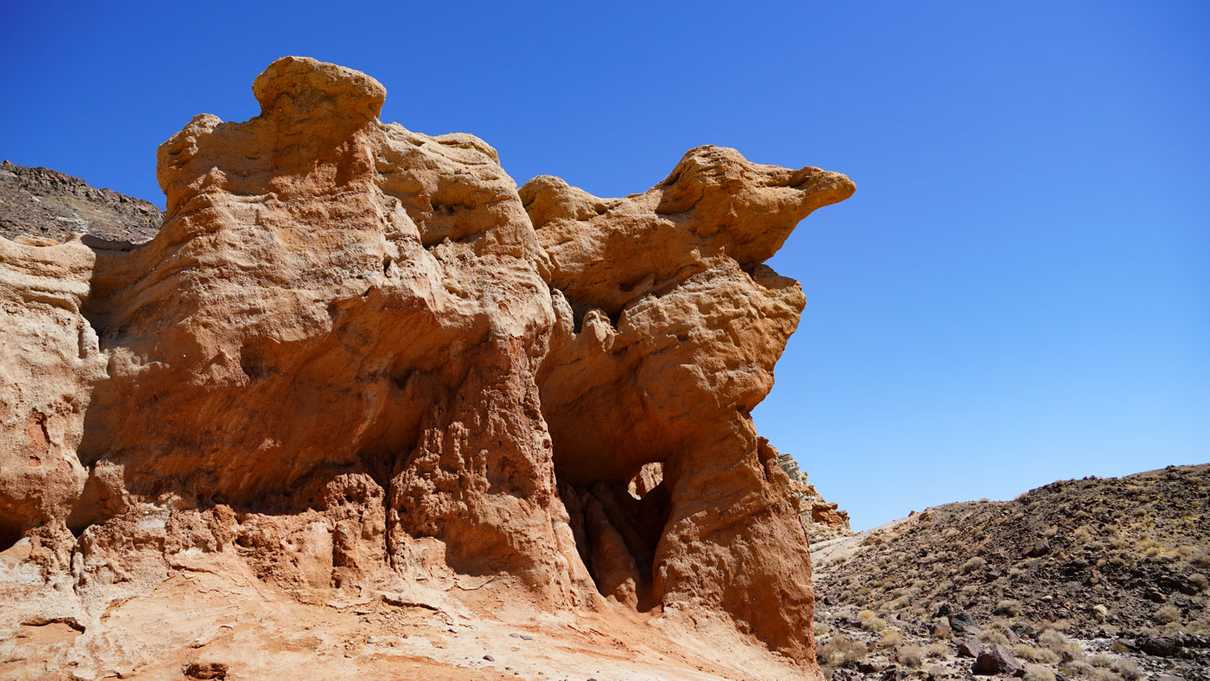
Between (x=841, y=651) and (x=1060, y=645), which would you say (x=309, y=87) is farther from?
(x=1060, y=645)

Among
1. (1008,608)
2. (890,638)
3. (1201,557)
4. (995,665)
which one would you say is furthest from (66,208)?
(1201,557)

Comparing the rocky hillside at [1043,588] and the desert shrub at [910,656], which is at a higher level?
the rocky hillside at [1043,588]

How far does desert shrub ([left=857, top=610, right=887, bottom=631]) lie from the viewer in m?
17.9

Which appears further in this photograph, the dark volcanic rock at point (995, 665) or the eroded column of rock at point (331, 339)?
the dark volcanic rock at point (995, 665)

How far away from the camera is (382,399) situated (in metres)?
Answer: 8.94

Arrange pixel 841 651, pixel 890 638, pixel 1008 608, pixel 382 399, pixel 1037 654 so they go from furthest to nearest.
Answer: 1. pixel 1008 608
2. pixel 890 638
3. pixel 841 651
4. pixel 1037 654
5. pixel 382 399

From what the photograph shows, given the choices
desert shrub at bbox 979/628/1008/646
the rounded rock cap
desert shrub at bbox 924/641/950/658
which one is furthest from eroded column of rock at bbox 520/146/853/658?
desert shrub at bbox 979/628/1008/646

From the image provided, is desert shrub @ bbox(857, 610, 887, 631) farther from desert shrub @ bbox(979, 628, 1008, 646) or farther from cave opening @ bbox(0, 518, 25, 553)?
cave opening @ bbox(0, 518, 25, 553)

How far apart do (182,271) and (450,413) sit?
2.92 meters

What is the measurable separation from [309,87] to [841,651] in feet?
40.7

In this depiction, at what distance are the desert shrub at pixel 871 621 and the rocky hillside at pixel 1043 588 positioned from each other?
0.05 metres

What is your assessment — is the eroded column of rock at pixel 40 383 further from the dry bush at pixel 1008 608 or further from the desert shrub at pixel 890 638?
the dry bush at pixel 1008 608

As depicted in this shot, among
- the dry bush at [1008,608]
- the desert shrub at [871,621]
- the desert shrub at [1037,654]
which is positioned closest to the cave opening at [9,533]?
the desert shrub at [1037,654]

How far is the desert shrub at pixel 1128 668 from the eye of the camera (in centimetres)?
1379
